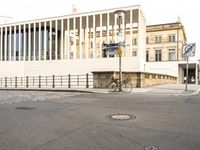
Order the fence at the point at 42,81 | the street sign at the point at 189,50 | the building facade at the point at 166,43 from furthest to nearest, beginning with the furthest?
1. the building facade at the point at 166,43
2. the fence at the point at 42,81
3. the street sign at the point at 189,50

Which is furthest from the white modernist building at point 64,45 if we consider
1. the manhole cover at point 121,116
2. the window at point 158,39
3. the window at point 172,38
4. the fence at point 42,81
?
the window at point 158,39

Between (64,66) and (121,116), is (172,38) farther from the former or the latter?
(121,116)

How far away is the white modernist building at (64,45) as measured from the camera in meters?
26.4

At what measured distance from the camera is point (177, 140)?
4.33 m

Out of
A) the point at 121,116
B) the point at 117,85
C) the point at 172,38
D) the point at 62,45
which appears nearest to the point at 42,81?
the point at 62,45

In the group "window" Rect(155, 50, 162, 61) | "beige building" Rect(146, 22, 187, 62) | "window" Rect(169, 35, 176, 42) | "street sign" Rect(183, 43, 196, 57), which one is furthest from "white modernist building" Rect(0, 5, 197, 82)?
"window" Rect(155, 50, 162, 61)

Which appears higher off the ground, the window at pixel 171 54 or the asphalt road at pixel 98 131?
the window at pixel 171 54

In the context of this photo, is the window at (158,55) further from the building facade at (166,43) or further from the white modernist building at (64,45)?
the white modernist building at (64,45)

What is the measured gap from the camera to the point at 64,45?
3334 cm

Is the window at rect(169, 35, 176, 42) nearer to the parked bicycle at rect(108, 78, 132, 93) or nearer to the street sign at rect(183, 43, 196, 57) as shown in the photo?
the street sign at rect(183, 43, 196, 57)

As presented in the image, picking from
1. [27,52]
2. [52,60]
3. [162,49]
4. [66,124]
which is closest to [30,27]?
[27,52]

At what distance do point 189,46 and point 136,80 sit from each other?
194 inches


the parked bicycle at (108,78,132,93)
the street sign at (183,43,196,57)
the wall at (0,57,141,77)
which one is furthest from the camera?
the wall at (0,57,141,77)

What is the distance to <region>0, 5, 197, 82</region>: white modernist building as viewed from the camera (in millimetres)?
26438
